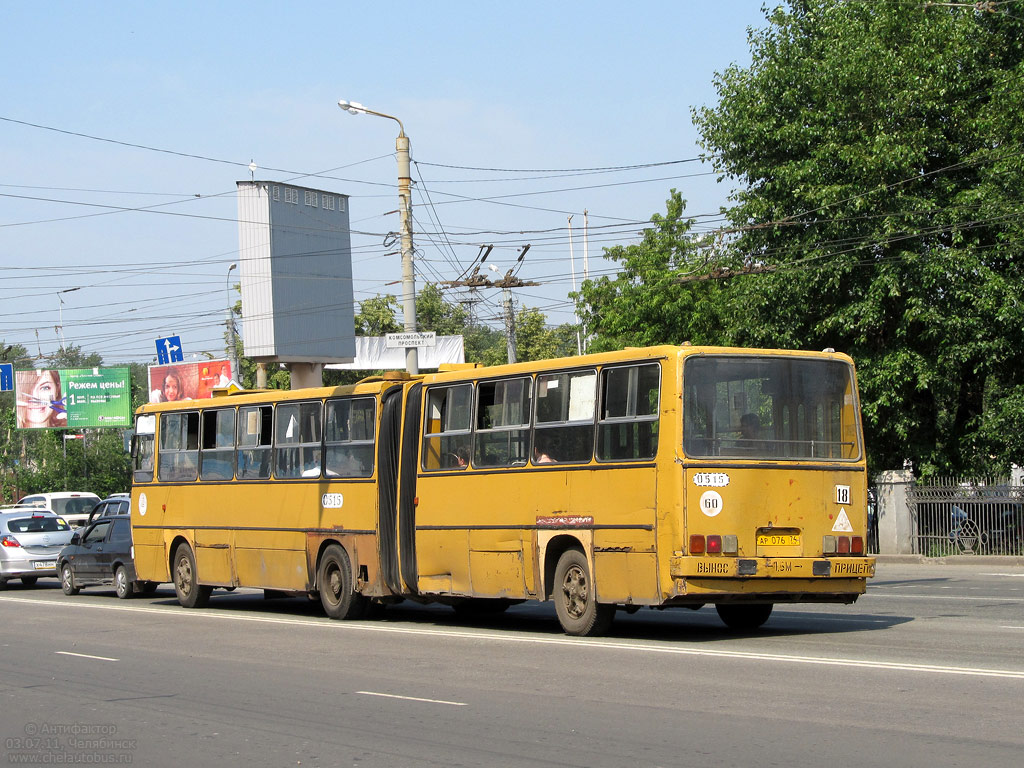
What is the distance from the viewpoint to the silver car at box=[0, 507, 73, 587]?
26.4 metres

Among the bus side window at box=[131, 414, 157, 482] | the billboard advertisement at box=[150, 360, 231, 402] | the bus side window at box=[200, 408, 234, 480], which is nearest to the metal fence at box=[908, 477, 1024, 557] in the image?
the bus side window at box=[200, 408, 234, 480]

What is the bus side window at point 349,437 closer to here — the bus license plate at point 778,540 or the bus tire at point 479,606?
the bus tire at point 479,606

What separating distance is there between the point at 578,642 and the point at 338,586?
203 inches

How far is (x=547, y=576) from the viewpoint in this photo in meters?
14.5

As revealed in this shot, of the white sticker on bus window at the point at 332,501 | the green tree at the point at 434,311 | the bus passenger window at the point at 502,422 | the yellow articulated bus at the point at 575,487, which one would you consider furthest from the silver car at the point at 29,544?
the green tree at the point at 434,311

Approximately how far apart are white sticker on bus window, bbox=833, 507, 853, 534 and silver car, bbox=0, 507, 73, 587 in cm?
1788

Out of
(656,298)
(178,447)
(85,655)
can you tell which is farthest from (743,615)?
(656,298)

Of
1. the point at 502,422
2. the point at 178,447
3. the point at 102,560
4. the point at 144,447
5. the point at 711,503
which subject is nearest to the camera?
the point at 711,503

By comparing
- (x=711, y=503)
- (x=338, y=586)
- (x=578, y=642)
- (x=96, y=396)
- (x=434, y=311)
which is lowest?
(x=578, y=642)

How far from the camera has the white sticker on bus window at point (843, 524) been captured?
44.2ft

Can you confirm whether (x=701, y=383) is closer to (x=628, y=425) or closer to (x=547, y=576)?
(x=628, y=425)

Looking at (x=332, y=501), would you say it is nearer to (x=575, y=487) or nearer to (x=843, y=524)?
(x=575, y=487)

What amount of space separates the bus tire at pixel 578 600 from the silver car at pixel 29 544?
15.4 meters

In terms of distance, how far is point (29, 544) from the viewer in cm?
2664
